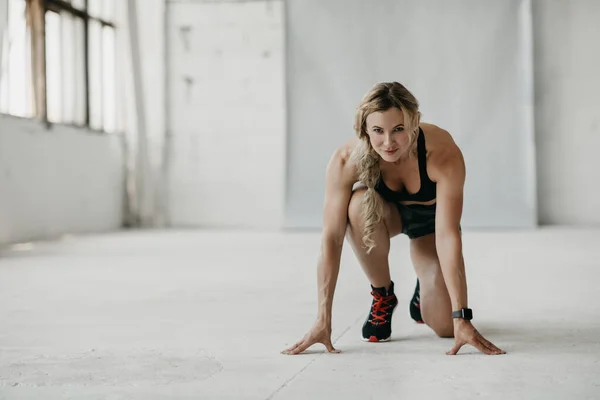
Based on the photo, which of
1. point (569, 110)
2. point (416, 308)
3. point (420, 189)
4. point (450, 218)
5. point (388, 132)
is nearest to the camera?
point (388, 132)

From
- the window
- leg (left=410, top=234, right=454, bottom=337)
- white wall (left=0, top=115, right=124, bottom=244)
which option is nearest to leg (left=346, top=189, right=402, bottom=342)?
leg (left=410, top=234, right=454, bottom=337)

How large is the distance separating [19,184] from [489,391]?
18.7 ft

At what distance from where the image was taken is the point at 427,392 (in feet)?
5.79

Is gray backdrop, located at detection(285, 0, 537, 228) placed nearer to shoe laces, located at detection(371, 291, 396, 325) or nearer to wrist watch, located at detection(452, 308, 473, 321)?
shoe laces, located at detection(371, 291, 396, 325)

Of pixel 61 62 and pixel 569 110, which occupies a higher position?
pixel 61 62

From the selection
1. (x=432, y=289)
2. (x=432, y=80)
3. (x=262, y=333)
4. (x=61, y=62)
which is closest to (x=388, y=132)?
(x=432, y=289)

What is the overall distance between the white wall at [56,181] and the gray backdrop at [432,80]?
191 cm

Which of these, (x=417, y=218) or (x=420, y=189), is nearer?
(x=420, y=189)

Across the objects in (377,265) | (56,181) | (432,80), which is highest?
(432,80)

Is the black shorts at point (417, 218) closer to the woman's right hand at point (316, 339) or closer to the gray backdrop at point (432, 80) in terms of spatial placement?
the woman's right hand at point (316, 339)

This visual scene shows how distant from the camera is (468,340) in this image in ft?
6.98

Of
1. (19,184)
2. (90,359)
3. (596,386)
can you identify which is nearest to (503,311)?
(596,386)

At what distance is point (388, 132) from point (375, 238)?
0.42 metres

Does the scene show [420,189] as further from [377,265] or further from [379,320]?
[379,320]
